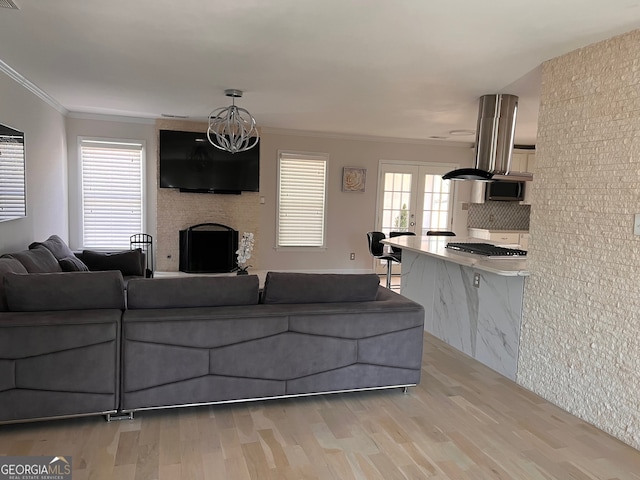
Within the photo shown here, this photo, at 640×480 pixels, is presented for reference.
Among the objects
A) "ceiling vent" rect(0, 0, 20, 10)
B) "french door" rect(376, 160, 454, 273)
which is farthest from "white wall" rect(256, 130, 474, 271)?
"ceiling vent" rect(0, 0, 20, 10)

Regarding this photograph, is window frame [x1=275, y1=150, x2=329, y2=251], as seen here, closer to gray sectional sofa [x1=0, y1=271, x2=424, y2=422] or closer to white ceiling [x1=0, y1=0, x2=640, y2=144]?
white ceiling [x1=0, y1=0, x2=640, y2=144]

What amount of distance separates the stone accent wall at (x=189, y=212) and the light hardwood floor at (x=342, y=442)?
446 cm

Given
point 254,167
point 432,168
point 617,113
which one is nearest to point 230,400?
point 617,113

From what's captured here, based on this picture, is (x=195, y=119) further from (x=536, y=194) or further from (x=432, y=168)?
(x=536, y=194)

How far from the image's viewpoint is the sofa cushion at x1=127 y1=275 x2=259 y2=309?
2.70 meters

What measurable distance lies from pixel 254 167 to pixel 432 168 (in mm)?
3235

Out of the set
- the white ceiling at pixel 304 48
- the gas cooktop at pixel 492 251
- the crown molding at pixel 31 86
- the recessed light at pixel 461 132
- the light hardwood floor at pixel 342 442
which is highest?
the recessed light at pixel 461 132

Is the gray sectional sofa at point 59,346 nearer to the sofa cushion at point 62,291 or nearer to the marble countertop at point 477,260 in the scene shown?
the sofa cushion at point 62,291

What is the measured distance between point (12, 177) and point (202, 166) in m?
3.09

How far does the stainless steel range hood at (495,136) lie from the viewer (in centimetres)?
443

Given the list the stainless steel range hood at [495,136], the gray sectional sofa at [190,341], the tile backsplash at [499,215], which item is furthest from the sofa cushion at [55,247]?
the tile backsplash at [499,215]

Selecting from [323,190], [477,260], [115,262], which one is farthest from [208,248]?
[477,260]

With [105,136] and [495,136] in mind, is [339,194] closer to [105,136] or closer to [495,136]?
[495,136]

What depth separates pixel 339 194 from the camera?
775 centimetres
